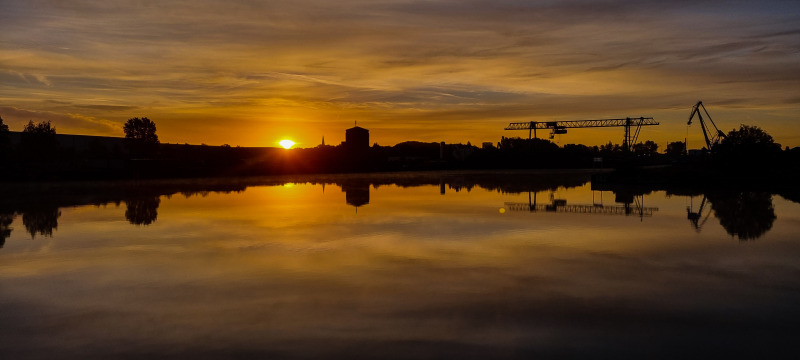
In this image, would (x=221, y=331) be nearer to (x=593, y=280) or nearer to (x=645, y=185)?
(x=593, y=280)

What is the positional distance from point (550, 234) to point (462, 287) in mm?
10455

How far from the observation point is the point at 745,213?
33.1 meters

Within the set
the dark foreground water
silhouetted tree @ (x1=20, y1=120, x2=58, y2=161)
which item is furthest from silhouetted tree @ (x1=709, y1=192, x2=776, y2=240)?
silhouetted tree @ (x1=20, y1=120, x2=58, y2=161)

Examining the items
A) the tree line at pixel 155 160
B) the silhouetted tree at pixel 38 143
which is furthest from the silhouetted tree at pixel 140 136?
the silhouetted tree at pixel 38 143

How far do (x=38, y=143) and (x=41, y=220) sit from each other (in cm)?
6372

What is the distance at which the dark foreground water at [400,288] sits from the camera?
35.8 ft

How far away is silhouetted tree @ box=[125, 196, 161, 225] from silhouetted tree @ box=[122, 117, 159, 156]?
66613mm

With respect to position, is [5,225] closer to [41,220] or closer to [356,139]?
[41,220]

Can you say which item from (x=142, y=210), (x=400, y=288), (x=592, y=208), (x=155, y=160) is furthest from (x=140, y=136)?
(x=400, y=288)

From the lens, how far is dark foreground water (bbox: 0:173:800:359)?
35.8ft

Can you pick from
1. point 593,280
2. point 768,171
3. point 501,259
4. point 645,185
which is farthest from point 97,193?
point 768,171

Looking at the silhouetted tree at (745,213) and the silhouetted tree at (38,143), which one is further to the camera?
the silhouetted tree at (38,143)

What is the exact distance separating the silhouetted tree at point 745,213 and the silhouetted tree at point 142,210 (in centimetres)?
2650

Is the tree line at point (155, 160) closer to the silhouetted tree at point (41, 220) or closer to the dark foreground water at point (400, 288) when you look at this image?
the silhouetted tree at point (41, 220)
